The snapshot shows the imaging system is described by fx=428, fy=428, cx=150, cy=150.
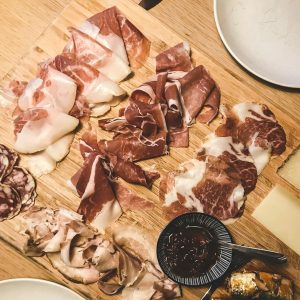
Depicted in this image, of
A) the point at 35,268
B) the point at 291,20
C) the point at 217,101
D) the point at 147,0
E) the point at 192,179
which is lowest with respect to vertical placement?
the point at 35,268

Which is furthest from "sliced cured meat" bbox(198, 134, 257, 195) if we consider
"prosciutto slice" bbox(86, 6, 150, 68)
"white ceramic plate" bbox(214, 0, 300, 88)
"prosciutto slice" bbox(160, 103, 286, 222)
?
"prosciutto slice" bbox(86, 6, 150, 68)

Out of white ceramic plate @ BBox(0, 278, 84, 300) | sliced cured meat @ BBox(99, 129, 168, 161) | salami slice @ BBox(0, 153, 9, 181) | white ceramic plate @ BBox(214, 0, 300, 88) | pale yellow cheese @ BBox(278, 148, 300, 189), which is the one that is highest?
white ceramic plate @ BBox(214, 0, 300, 88)

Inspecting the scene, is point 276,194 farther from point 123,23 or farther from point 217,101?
point 123,23

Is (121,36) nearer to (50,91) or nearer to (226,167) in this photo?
(50,91)

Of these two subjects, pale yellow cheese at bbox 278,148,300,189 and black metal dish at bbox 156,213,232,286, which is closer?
black metal dish at bbox 156,213,232,286

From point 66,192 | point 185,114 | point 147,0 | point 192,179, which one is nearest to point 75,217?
point 66,192

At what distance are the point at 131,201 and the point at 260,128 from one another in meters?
0.65

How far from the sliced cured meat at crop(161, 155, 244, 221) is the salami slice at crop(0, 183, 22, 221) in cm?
60

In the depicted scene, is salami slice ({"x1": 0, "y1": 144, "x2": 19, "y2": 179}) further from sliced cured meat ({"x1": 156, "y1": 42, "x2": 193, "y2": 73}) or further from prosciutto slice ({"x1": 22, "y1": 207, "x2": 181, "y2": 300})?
sliced cured meat ({"x1": 156, "y1": 42, "x2": 193, "y2": 73})

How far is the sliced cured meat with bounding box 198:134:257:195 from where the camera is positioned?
183 centimetres

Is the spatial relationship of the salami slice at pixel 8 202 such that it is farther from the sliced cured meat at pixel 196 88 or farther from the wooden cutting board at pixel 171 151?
the sliced cured meat at pixel 196 88

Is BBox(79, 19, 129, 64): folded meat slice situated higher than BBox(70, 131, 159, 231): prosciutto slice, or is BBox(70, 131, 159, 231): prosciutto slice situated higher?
BBox(79, 19, 129, 64): folded meat slice

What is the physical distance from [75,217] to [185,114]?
0.64m

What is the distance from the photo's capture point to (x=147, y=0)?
1.90 metres
